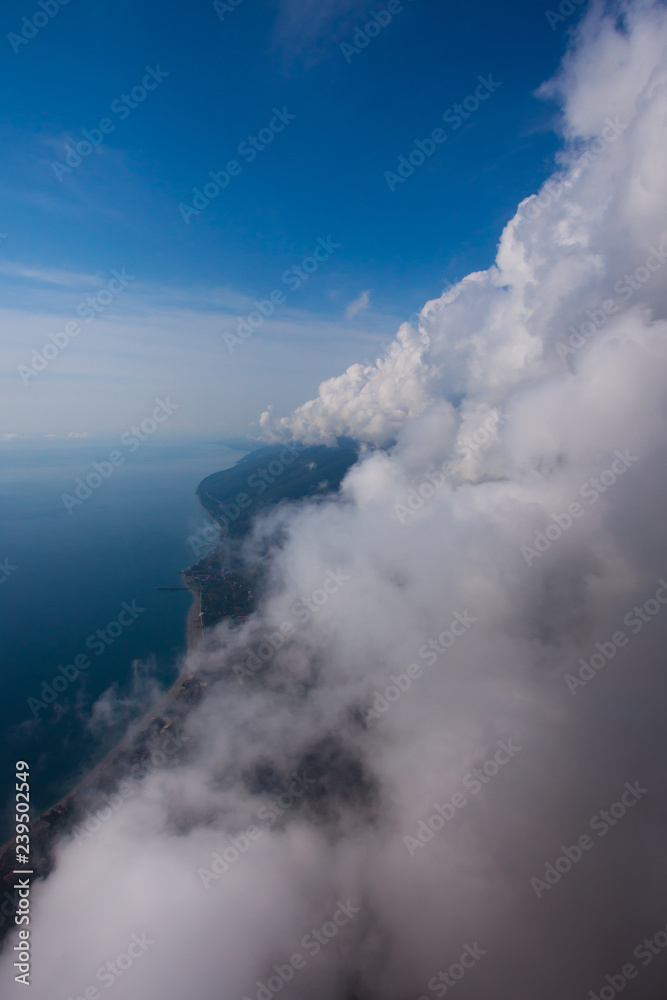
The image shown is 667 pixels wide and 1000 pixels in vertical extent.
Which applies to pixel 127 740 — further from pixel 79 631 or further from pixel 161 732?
pixel 79 631

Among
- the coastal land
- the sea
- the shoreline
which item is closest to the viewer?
the coastal land

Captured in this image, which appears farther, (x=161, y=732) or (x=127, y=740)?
(x=161, y=732)

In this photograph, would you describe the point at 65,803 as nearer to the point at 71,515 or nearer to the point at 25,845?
the point at 25,845

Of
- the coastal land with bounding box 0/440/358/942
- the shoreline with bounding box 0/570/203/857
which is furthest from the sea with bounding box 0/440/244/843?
the coastal land with bounding box 0/440/358/942

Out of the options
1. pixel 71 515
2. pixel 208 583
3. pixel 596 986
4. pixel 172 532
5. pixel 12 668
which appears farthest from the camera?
pixel 71 515

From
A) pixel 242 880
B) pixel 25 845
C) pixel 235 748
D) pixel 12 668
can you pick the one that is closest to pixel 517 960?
pixel 242 880

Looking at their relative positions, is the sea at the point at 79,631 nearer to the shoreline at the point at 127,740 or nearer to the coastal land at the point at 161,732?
the shoreline at the point at 127,740

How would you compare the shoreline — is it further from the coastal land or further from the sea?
the sea

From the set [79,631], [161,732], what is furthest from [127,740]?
[79,631]
